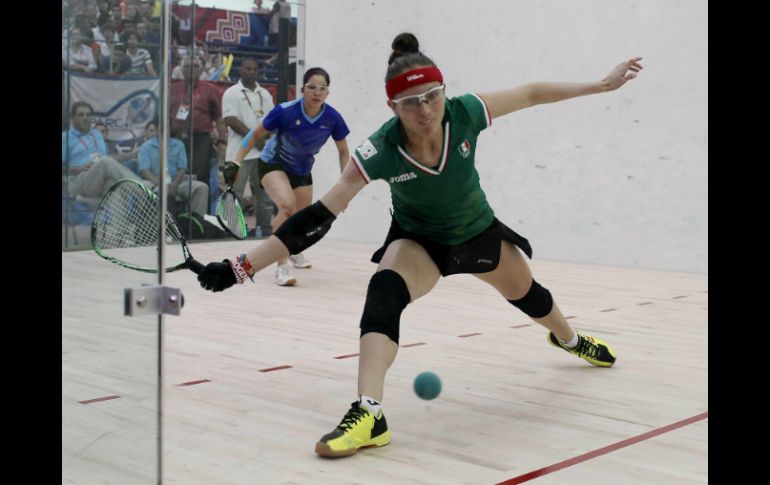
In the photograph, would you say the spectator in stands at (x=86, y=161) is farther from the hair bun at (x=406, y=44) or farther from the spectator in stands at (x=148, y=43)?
the hair bun at (x=406, y=44)

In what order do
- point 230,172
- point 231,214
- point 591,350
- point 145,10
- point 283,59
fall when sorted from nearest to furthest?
point 145,10, point 591,350, point 231,214, point 230,172, point 283,59

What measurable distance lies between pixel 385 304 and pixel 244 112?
539 centimetres

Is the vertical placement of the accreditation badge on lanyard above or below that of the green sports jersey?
above

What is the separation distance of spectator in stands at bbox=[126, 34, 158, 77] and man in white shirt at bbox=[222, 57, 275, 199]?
20.0 feet

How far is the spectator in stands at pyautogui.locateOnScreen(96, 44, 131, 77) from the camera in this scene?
1.15 m

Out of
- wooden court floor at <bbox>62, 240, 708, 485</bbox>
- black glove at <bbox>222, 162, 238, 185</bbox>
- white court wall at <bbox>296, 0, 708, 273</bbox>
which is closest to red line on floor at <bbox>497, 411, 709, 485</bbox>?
wooden court floor at <bbox>62, 240, 708, 485</bbox>

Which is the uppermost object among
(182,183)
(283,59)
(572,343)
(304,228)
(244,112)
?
(283,59)

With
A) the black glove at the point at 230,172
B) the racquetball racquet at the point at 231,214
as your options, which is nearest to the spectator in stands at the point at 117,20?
the racquetball racquet at the point at 231,214

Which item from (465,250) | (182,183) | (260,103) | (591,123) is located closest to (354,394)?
(465,250)

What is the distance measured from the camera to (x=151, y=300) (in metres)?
1.22

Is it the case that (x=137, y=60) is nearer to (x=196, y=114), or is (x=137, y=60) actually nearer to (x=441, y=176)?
(x=441, y=176)

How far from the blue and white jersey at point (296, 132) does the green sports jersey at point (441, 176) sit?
8.57 feet

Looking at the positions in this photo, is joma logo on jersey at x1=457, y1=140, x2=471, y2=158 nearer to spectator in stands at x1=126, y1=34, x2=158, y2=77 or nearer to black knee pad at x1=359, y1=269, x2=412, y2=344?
black knee pad at x1=359, y1=269, x2=412, y2=344
